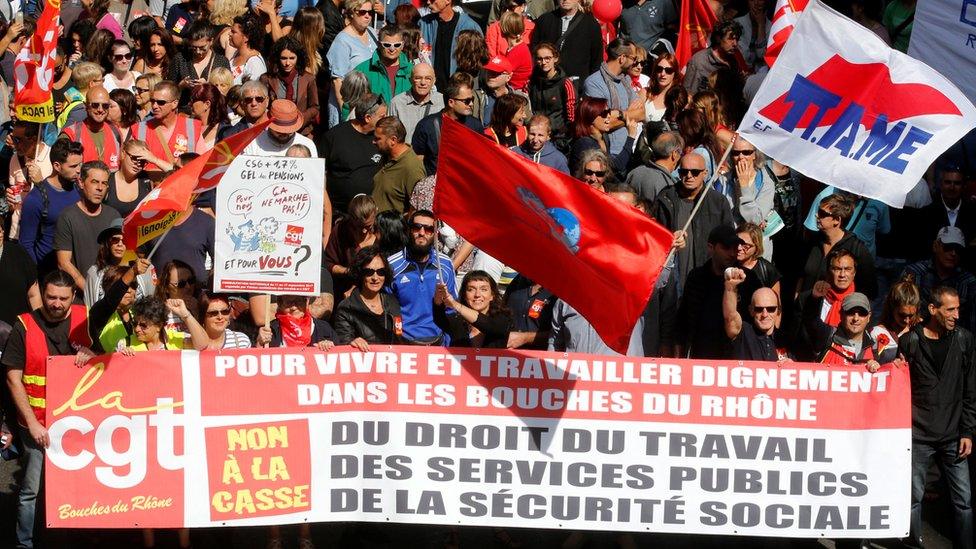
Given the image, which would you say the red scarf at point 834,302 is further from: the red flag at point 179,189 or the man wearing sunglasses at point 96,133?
the man wearing sunglasses at point 96,133

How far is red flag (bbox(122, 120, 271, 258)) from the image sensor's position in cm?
1037

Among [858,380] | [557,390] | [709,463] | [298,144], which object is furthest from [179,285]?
[858,380]

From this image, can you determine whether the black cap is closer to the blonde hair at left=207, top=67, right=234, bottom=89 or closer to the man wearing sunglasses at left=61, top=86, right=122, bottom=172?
the man wearing sunglasses at left=61, top=86, right=122, bottom=172

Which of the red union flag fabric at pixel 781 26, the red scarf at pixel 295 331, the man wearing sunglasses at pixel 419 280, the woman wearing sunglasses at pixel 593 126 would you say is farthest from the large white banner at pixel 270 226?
the red union flag fabric at pixel 781 26

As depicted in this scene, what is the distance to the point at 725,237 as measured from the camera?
37.7 ft

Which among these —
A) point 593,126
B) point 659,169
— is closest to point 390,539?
point 659,169

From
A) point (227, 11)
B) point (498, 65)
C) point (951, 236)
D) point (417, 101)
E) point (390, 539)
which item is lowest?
point (390, 539)

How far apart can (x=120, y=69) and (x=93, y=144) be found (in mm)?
1972

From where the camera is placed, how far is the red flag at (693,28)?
16469 mm

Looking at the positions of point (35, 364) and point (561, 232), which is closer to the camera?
point (561, 232)

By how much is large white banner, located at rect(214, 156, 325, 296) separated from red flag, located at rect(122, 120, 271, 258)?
0.20 metres

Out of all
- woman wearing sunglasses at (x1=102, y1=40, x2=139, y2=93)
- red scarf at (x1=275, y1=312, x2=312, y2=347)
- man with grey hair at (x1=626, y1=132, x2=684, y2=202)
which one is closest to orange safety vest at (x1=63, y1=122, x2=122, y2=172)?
woman wearing sunglasses at (x1=102, y1=40, x2=139, y2=93)

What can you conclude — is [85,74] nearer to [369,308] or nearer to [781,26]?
[369,308]

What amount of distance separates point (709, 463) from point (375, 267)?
2.71 meters
